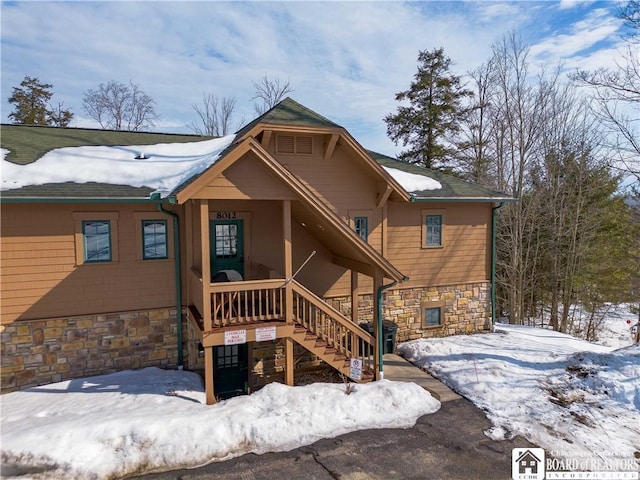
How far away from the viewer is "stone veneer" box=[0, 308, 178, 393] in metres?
8.09

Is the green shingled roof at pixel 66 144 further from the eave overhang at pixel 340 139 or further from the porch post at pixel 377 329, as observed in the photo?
the porch post at pixel 377 329

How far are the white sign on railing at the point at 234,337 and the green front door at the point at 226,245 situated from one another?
248cm

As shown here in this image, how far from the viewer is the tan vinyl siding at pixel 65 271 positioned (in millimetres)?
8008

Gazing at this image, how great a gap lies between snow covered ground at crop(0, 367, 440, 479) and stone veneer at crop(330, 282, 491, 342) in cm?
334

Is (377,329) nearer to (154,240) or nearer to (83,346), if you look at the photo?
(154,240)

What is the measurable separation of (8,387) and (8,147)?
585 centimetres

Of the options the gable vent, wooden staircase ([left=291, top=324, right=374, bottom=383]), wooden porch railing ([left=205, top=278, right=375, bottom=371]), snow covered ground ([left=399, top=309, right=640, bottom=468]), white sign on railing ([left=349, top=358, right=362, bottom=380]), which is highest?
the gable vent

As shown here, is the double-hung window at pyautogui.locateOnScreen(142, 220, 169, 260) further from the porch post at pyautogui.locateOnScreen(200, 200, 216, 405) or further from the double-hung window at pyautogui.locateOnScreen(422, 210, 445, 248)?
the double-hung window at pyautogui.locateOnScreen(422, 210, 445, 248)

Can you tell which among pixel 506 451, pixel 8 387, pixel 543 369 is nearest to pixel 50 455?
pixel 8 387

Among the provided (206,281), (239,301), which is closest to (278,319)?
(239,301)

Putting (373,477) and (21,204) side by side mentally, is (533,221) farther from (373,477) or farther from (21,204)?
(21,204)

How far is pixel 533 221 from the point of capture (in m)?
19.4

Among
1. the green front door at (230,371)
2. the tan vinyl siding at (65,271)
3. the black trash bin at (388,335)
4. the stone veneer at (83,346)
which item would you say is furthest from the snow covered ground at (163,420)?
the black trash bin at (388,335)

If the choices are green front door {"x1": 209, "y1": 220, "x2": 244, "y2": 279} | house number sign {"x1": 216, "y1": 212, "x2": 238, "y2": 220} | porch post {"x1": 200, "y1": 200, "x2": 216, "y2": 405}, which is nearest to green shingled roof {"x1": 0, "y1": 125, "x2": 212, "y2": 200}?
house number sign {"x1": 216, "y1": 212, "x2": 238, "y2": 220}
